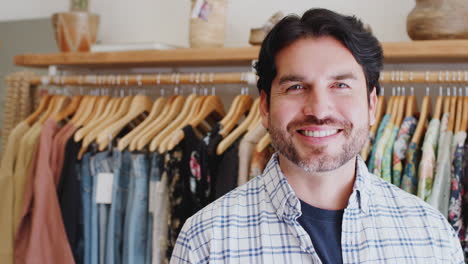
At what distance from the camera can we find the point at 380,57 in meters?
1.29

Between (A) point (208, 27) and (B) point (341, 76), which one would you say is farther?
(A) point (208, 27)

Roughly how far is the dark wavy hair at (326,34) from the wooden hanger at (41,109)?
1.34 meters

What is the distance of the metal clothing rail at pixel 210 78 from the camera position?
1.78m

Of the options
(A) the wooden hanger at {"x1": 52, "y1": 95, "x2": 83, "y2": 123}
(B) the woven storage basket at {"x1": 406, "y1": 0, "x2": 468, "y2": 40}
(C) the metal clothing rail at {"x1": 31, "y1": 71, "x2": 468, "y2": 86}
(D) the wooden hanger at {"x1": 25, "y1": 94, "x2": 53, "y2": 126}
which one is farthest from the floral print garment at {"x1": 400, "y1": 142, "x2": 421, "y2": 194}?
(D) the wooden hanger at {"x1": 25, "y1": 94, "x2": 53, "y2": 126}

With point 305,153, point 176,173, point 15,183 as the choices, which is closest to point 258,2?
point 176,173

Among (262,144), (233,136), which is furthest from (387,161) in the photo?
(233,136)

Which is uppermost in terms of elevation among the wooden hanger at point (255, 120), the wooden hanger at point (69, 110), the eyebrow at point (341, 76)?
the eyebrow at point (341, 76)

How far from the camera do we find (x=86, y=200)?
2064 mm

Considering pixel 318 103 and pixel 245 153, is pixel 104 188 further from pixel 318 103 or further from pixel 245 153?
pixel 318 103

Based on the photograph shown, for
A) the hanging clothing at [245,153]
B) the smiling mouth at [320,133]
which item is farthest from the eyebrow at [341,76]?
the hanging clothing at [245,153]

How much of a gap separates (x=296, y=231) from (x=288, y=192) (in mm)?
81

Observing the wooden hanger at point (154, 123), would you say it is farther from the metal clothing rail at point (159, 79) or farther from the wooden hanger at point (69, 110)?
the wooden hanger at point (69, 110)

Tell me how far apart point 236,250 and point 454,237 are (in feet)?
1.51

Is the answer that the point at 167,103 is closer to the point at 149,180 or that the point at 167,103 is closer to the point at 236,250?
the point at 149,180
